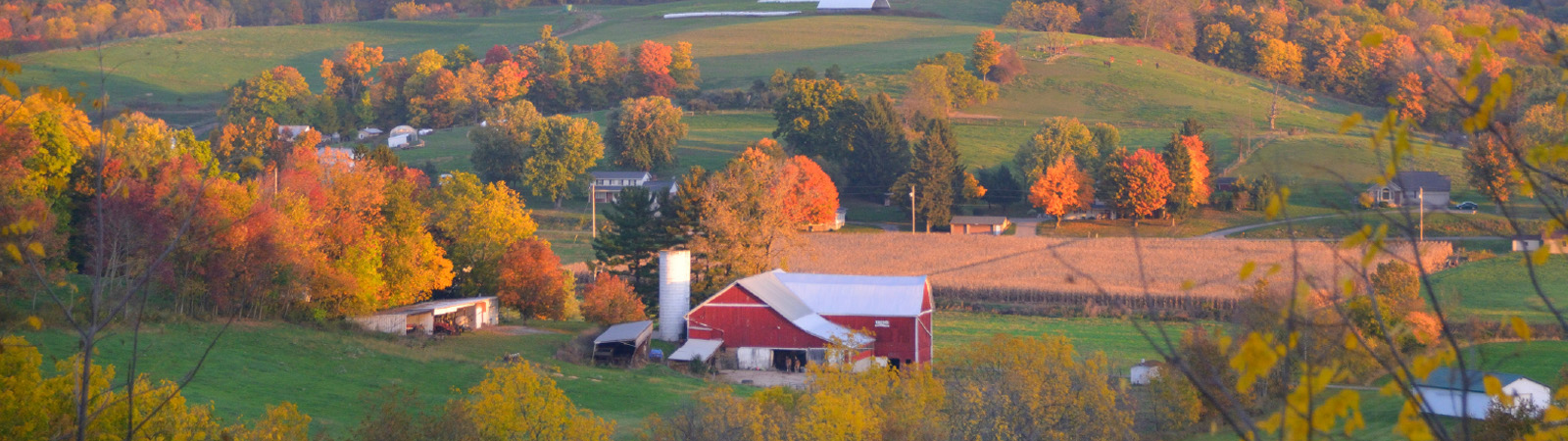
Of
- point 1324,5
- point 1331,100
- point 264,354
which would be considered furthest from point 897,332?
point 1324,5

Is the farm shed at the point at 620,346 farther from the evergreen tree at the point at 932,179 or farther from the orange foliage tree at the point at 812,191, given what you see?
the evergreen tree at the point at 932,179

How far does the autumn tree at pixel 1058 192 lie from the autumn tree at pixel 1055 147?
2813 mm

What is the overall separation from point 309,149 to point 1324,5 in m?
107

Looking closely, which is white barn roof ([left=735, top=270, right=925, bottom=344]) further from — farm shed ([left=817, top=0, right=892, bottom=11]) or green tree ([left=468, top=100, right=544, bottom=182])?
farm shed ([left=817, top=0, right=892, bottom=11])

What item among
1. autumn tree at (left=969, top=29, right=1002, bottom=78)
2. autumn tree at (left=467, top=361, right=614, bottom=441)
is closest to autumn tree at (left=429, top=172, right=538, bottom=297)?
autumn tree at (left=467, top=361, right=614, bottom=441)

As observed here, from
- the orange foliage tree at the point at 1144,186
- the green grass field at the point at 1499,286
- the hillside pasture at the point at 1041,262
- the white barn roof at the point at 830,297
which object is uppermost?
the orange foliage tree at the point at 1144,186

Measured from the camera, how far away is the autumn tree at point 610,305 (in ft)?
128

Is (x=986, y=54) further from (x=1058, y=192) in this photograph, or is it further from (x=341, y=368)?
(x=341, y=368)

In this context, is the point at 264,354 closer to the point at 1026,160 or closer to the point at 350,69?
Answer: the point at 1026,160

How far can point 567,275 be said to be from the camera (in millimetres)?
42844

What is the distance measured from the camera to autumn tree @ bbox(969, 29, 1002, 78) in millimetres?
94562

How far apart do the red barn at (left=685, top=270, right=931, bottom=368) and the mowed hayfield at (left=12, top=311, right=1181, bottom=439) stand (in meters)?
2.78

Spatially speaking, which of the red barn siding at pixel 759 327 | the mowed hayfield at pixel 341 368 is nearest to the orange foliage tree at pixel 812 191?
the red barn siding at pixel 759 327

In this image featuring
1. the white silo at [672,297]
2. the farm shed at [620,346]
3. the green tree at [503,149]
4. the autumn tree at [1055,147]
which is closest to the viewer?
the farm shed at [620,346]
